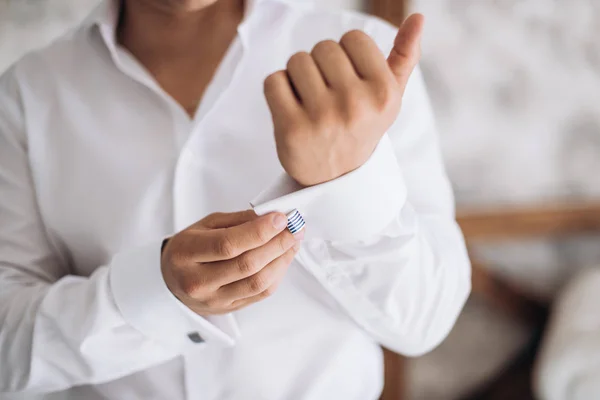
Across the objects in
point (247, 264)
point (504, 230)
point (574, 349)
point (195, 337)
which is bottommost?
point (574, 349)

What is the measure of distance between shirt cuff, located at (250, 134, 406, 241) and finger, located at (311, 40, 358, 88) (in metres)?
0.07

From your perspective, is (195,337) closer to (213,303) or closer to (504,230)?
(213,303)

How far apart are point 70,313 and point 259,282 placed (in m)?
0.22

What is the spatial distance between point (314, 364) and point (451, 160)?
0.55 m

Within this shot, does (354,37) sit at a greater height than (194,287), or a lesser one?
greater

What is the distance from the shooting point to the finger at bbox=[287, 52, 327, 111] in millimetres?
323

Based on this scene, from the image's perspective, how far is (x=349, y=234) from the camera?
398 mm

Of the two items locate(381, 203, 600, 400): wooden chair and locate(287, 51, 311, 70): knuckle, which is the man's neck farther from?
locate(381, 203, 600, 400): wooden chair

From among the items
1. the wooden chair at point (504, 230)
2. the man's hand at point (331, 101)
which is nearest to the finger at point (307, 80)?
the man's hand at point (331, 101)

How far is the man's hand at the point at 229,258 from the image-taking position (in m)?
0.35

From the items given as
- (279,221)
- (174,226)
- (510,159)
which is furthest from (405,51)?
(510,159)

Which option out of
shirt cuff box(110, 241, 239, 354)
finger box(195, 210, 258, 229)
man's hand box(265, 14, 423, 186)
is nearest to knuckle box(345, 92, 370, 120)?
man's hand box(265, 14, 423, 186)

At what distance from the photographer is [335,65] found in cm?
33

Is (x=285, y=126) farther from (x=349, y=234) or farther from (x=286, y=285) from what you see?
(x=286, y=285)
